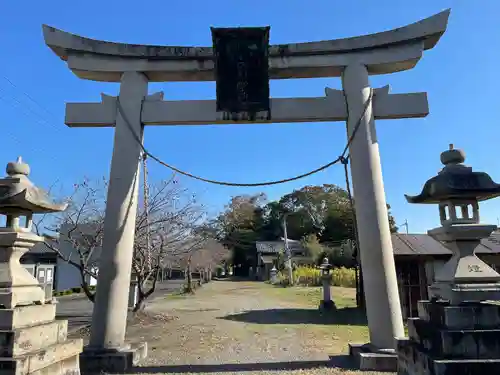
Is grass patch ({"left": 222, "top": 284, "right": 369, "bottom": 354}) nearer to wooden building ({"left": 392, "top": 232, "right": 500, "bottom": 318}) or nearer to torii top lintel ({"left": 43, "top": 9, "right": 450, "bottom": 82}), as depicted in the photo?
wooden building ({"left": 392, "top": 232, "right": 500, "bottom": 318})

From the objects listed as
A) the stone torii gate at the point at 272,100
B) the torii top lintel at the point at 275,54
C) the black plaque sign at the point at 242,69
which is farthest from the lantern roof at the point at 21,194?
the black plaque sign at the point at 242,69

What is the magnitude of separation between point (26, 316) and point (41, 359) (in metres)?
0.54

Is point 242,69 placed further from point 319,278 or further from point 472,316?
point 319,278

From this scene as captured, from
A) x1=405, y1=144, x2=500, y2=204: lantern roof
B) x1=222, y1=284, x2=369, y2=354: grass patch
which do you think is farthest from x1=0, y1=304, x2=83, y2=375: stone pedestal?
x1=405, y1=144, x2=500, y2=204: lantern roof

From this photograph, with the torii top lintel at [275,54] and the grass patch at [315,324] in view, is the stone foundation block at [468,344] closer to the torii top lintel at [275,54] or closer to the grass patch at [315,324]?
the grass patch at [315,324]

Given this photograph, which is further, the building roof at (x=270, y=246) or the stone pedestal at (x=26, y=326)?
the building roof at (x=270, y=246)

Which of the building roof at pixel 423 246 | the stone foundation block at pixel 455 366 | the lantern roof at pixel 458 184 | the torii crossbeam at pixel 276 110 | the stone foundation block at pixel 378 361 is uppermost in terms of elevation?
the torii crossbeam at pixel 276 110

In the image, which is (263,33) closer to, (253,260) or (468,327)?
(468,327)

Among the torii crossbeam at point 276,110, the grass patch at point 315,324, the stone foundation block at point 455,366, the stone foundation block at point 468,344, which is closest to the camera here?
the stone foundation block at point 455,366

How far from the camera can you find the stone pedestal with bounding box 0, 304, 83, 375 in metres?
4.15

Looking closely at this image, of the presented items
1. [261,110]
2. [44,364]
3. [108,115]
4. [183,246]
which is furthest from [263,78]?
[183,246]

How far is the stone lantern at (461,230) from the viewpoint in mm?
4336

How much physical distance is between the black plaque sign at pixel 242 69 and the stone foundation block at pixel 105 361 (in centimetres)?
444

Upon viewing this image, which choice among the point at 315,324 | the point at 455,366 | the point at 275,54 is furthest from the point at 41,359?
the point at 315,324
